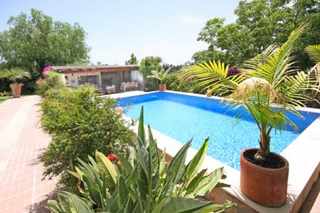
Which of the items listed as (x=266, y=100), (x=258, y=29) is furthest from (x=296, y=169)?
(x=258, y=29)

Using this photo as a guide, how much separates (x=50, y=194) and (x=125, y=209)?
9.31ft

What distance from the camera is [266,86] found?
225cm

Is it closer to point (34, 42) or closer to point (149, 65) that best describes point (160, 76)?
point (149, 65)

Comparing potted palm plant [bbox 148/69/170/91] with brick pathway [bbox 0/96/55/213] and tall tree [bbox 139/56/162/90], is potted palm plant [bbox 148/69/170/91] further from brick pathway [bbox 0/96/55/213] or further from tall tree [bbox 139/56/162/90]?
brick pathway [bbox 0/96/55/213]

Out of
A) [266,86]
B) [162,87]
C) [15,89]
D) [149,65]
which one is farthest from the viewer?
[149,65]

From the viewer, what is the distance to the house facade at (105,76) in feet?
58.6

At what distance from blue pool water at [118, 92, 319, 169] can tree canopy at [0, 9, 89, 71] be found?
19.0 meters

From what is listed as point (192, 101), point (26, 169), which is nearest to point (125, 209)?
point (26, 169)

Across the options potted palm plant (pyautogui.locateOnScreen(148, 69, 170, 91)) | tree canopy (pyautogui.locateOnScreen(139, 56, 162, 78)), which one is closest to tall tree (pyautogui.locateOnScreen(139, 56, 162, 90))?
tree canopy (pyautogui.locateOnScreen(139, 56, 162, 78))

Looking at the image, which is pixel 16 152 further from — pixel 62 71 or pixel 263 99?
pixel 62 71

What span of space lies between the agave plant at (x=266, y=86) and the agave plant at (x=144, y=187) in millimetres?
803

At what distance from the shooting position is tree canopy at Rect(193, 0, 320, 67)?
11086 millimetres

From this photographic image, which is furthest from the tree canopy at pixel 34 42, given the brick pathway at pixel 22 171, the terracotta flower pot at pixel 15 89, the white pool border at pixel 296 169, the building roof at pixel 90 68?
the white pool border at pixel 296 169

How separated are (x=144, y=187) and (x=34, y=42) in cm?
3115
